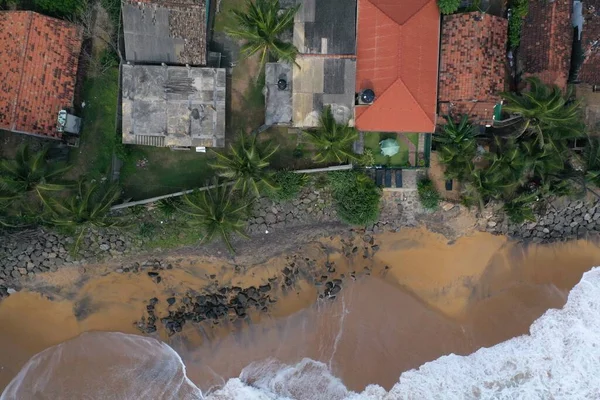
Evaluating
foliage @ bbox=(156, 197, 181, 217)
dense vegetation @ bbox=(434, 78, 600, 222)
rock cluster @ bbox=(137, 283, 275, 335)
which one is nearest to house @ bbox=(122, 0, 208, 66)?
foliage @ bbox=(156, 197, 181, 217)

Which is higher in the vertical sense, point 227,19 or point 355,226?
point 227,19

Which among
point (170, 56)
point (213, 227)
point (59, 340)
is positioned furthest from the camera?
point (59, 340)

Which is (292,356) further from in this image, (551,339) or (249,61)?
(249,61)

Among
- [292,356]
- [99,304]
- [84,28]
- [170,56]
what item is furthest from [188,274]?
[84,28]

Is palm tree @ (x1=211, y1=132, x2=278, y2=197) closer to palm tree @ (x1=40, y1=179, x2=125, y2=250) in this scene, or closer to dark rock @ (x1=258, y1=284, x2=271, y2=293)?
palm tree @ (x1=40, y1=179, x2=125, y2=250)

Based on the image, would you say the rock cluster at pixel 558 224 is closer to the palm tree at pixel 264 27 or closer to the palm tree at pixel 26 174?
the palm tree at pixel 264 27

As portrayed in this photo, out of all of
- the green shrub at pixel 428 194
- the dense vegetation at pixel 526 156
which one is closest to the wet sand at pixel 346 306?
the green shrub at pixel 428 194
